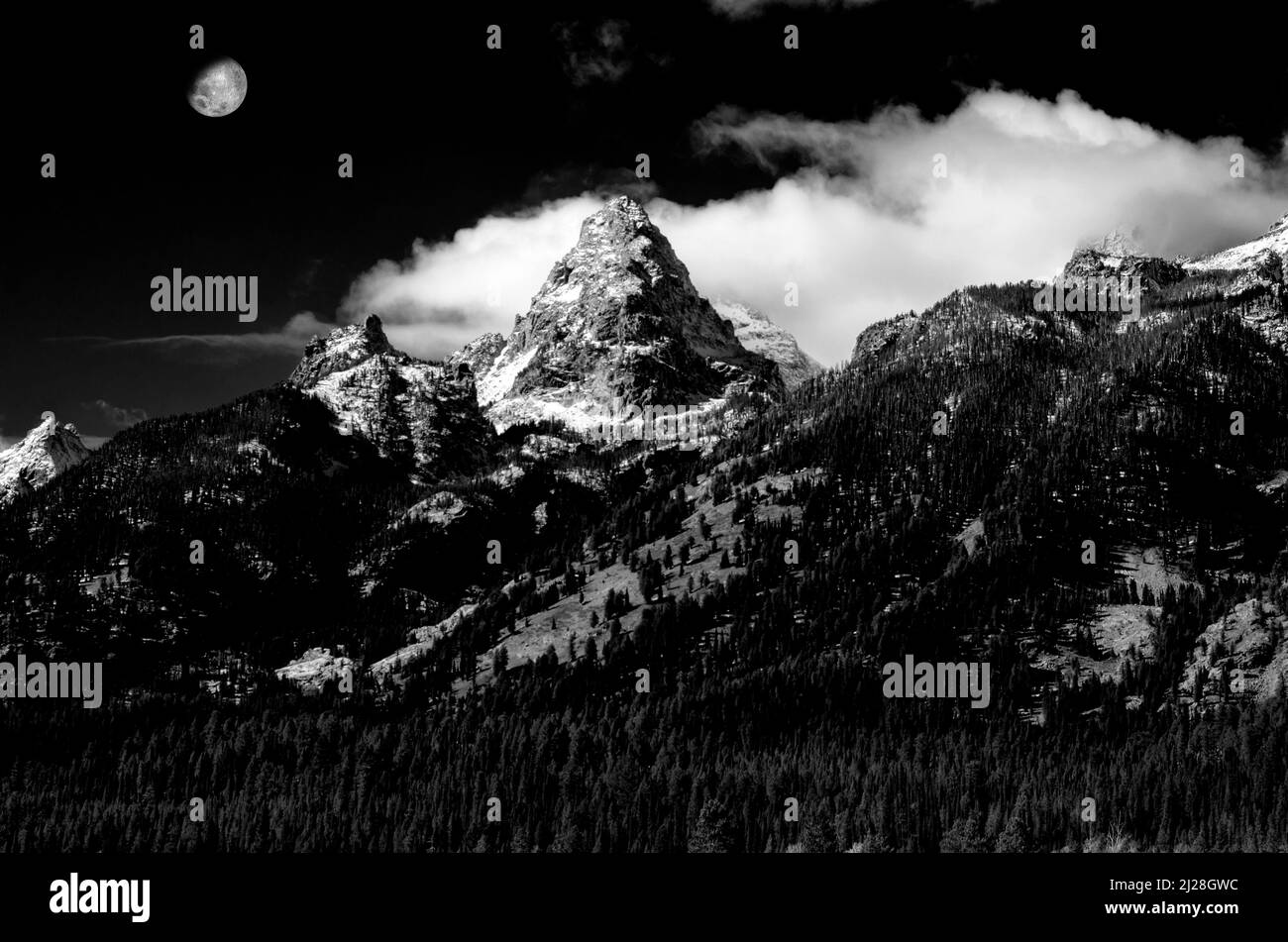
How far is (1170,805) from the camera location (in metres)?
194

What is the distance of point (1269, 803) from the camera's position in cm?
19625
